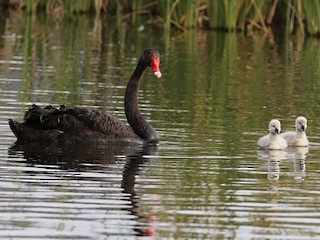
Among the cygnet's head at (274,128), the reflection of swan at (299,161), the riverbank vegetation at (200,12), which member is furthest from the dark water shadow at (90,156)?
the riverbank vegetation at (200,12)

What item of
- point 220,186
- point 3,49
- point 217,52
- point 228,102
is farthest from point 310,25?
point 220,186

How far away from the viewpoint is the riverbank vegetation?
2633cm

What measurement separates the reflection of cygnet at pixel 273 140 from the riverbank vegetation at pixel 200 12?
40.0 ft

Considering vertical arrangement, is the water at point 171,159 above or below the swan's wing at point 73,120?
below

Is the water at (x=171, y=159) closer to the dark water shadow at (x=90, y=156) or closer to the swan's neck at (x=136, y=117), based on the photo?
the dark water shadow at (x=90, y=156)

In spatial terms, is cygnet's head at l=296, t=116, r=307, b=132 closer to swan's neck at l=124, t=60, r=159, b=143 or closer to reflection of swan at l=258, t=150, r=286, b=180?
reflection of swan at l=258, t=150, r=286, b=180

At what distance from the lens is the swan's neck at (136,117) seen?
12492mm

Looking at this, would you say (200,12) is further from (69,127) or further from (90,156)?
(90,156)

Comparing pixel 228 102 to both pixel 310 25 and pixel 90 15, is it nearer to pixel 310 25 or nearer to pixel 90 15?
pixel 310 25

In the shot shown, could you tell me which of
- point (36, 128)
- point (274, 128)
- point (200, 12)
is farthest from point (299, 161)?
point (200, 12)

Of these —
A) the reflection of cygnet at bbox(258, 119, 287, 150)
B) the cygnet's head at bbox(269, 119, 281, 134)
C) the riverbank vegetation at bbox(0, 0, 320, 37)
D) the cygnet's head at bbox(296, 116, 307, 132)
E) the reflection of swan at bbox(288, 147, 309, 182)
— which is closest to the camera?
the reflection of swan at bbox(288, 147, 309, 182)

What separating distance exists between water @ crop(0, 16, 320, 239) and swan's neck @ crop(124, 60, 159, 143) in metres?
0.18

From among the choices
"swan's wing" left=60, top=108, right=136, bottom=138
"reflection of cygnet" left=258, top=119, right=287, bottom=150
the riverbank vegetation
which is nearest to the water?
"reflection of cygnet" left=258, top=119, right=287, bottom=150

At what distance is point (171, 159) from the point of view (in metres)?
11.4
